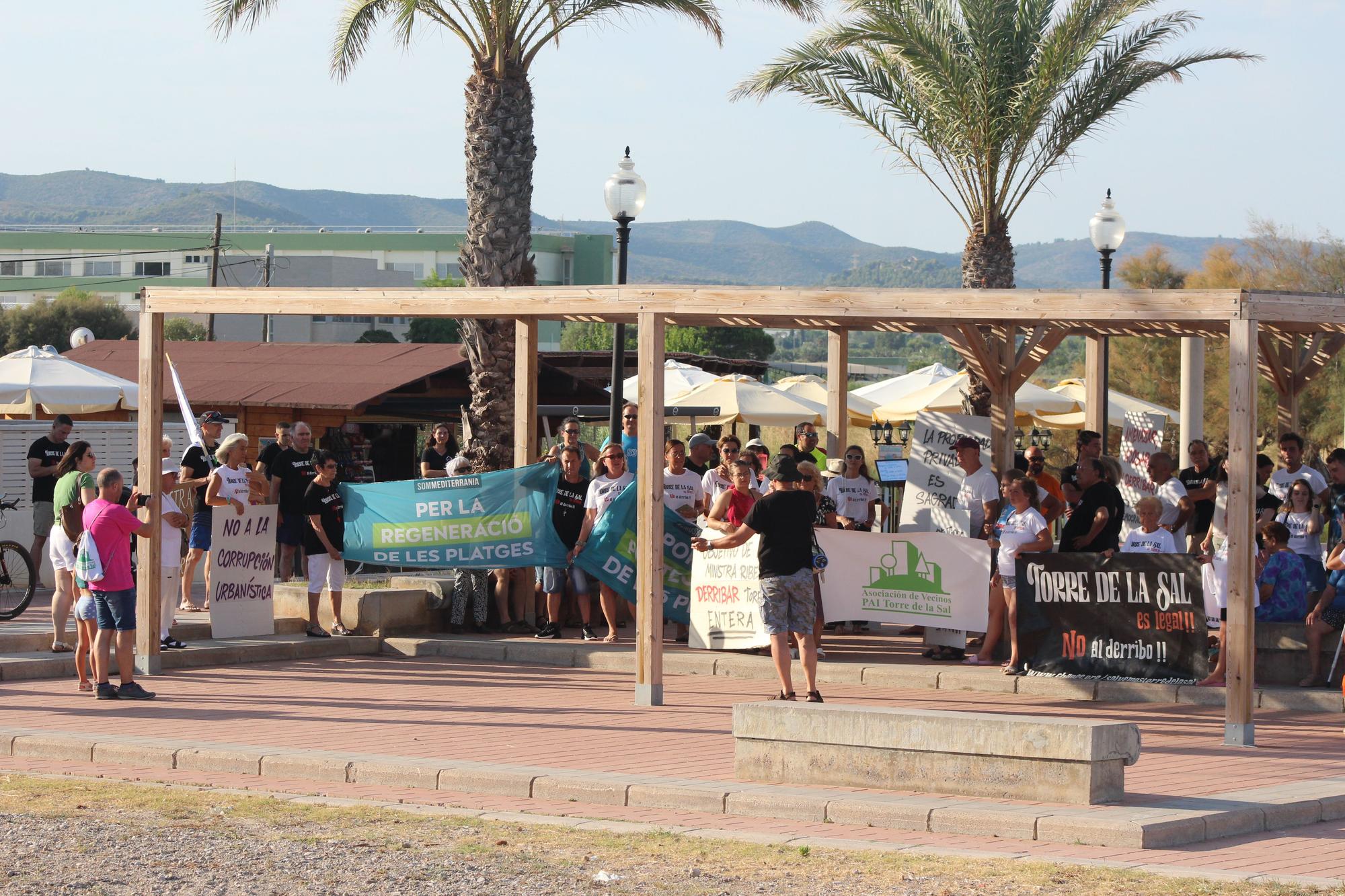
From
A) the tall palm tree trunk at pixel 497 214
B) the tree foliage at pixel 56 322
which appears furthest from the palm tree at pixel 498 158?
the tree foliage at pixel 56 322

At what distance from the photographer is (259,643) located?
50.3ft

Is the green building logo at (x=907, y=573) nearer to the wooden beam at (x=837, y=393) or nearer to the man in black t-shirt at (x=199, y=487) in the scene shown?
the wooden beam at (x=837, y=393)

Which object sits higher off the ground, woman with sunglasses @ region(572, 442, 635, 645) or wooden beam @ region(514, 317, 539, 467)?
wooden beam @ region(514, 317, 539, 467)

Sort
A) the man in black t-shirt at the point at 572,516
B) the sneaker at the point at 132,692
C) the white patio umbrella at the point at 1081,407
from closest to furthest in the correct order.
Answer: the sneaker at the point at 132,692, the man in black t-shirt at the point at 572,516, the white patio umbrella at the point at 1081,407

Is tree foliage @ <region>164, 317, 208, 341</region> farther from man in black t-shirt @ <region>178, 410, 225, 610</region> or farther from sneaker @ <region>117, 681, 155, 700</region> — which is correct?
sneaker @ <region>117, 681, 155, 700</region>

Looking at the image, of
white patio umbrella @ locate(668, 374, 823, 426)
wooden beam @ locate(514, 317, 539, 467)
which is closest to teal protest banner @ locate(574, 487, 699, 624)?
wooden beam @ locate(514, 317, 539, 467)

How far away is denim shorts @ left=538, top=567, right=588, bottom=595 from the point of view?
52.0ft

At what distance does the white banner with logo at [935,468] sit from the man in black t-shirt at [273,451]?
627 cm

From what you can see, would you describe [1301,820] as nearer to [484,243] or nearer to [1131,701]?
[1131,701]

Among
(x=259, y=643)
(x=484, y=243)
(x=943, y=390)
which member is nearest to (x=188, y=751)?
(x=259, y=643)

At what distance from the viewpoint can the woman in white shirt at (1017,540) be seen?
1354 cm

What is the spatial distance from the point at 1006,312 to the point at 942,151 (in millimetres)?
11807

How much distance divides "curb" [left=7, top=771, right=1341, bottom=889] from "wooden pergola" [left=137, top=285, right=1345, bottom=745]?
13.0 feet

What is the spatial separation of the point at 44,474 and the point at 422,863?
42.3ft
